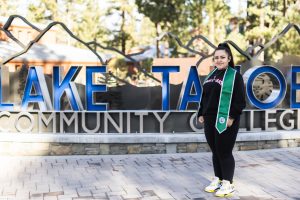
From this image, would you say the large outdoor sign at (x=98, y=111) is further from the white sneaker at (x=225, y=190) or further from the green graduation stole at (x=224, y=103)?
the green graduation stole at (x=224, y=103)

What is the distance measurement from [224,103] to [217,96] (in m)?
0.14

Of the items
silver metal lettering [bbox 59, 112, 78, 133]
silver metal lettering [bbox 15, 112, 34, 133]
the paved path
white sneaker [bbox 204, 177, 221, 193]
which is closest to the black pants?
white sneaker [bbox 204, 177, 221, 193]

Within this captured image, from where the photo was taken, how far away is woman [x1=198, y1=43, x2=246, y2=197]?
5176 millimetres

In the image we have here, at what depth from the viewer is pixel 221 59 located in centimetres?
526

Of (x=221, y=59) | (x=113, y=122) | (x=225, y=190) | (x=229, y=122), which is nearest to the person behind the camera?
(x=229, y=122)

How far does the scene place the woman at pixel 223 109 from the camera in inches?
204

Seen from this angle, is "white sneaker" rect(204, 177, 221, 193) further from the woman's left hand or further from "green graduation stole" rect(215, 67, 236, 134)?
the woman's left hand

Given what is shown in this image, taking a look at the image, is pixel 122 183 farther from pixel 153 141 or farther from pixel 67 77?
pixel 67 77

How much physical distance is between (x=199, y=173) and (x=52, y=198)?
232cm

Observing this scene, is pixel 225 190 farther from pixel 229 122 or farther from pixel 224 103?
pixel 224 103

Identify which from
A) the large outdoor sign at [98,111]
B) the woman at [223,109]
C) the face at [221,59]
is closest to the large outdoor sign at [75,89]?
the large outdoor sign at [98,111]

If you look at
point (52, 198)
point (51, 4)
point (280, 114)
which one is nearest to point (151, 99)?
point (280, 114)

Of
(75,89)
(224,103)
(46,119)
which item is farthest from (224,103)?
(46,119)

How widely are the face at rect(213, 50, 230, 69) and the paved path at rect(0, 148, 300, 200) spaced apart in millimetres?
1609
